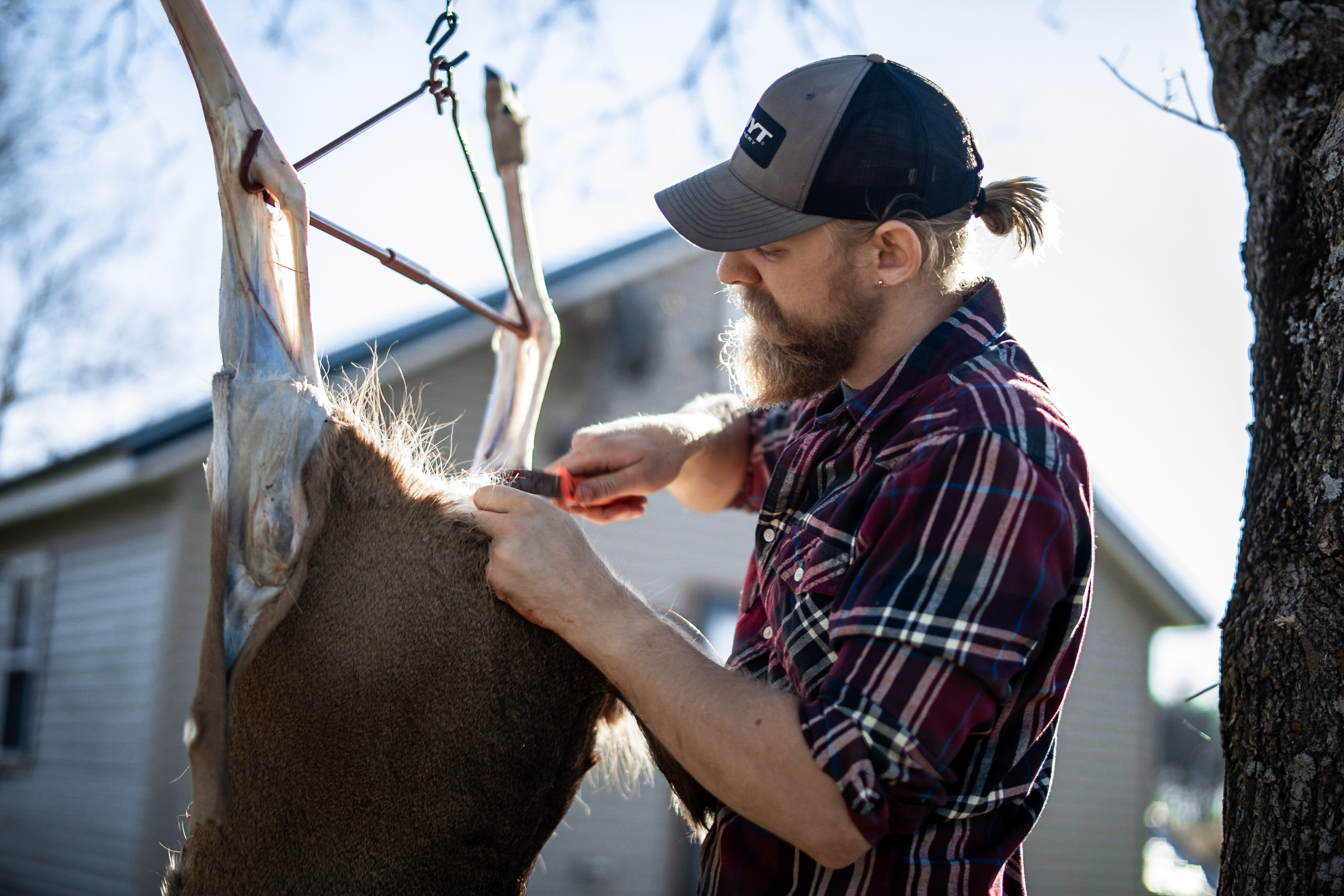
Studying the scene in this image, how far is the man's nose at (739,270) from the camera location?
2.01 meters

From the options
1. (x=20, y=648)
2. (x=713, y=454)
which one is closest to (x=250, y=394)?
(x=713, y=454)

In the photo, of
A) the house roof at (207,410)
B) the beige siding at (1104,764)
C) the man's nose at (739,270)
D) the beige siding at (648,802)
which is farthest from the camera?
the beige siding at (1104,764)

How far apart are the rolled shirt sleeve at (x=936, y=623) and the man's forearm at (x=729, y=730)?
0.11 feet

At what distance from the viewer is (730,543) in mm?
10180

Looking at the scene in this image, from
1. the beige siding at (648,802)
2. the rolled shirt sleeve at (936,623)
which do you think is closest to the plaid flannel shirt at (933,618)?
the rolled shirt sleeve at (936,623)

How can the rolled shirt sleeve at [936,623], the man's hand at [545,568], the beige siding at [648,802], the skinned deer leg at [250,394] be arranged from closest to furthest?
the rolled shirt sleeve at [936,623]
the skinned deer leg at [250,394]
the man's hand at [545,568]
the beige siding at [648,802]

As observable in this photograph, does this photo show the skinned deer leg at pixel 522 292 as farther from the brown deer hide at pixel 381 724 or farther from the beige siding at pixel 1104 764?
the beige siding at pixel 1104 764

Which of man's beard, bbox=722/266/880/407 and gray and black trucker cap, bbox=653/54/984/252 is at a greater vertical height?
gray and black trucker cap, bbox=653/54/984/252

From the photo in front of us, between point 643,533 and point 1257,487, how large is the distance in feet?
25.4

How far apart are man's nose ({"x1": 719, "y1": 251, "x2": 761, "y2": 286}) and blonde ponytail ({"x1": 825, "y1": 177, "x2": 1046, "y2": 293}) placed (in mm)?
185

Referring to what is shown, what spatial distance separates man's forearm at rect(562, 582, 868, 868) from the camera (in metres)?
1.44

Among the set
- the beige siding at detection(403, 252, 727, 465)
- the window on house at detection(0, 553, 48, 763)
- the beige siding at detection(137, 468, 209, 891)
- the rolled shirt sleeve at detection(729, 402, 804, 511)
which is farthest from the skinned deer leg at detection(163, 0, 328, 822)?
the window on house at detection(0, 553, 48, 763)

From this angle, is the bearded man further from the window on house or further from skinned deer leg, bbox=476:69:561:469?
the window on house

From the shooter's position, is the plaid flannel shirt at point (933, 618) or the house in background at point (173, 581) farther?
the house in background at point (173, 581)
